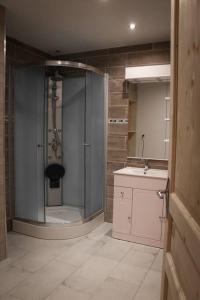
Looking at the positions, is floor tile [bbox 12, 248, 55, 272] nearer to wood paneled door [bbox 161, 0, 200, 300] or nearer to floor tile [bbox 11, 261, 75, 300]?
floor tile [bbox 11, 261, 75, 300]

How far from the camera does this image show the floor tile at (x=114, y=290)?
6.77 ft

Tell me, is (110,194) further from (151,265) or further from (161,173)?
(151,265)

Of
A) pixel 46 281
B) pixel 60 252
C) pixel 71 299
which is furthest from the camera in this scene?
pixel 60 252

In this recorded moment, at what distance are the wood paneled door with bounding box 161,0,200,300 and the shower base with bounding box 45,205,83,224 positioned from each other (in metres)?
2.24

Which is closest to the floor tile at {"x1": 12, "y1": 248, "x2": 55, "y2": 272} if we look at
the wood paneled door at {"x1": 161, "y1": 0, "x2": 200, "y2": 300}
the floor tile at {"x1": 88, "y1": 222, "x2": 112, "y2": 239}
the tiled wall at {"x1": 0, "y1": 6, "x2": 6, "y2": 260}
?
the tiled wall at {"x1": 0, "y1": 6, "x2": 6, "y2": 260}

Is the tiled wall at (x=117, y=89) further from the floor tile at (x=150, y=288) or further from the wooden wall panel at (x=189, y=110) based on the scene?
the wooden wall panel at (x=189, y=110)

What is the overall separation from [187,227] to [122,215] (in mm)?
2348

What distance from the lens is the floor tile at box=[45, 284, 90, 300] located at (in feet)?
6.66

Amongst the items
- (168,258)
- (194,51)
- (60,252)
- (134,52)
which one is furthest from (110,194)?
(194,51)

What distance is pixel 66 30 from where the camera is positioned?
293 centimetres

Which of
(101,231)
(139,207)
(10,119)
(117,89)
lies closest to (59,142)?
(10,119)

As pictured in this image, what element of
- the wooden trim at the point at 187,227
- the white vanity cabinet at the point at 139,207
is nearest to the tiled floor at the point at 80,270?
the white vanity cabinet at the point at 139,207

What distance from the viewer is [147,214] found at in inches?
118

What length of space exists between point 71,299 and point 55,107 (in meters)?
2.67
